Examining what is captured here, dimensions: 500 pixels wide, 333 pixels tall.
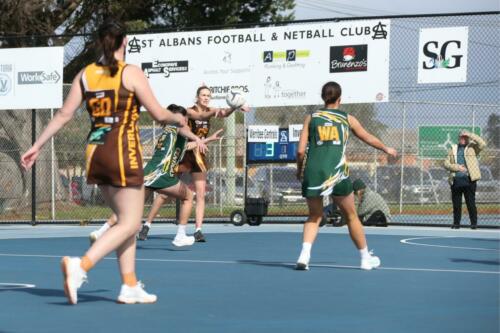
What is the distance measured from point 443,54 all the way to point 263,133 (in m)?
4.00

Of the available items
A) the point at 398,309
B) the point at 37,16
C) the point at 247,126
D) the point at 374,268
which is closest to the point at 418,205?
the point at 247,126

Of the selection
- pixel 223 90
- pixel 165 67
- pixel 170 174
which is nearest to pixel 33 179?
pixel 165 67

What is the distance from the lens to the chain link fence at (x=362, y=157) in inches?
736

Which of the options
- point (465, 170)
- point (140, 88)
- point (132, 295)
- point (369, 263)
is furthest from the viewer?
point (465, 170)

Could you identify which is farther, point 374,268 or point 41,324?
point 374,268

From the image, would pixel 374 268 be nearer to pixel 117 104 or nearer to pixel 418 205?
pixel 117 104

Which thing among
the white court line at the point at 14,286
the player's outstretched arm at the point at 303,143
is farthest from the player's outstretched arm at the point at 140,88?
the player's outstretched arm at the point at 303,143

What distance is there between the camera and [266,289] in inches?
347

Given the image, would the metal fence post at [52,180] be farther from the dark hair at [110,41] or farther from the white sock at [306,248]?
the dark hair at [110,41]

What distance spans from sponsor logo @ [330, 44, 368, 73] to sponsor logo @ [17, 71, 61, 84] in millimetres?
5118

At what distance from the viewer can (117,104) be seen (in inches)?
295

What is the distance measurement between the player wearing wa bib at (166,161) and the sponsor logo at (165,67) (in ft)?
18.9

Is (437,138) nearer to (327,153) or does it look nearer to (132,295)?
(327,153)

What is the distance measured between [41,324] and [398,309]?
8.17 ft
